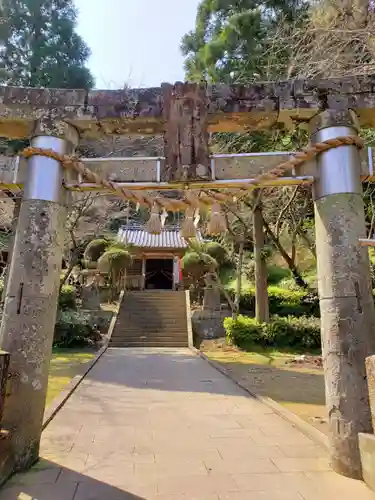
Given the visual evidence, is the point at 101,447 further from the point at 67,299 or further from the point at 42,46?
the point at 42,46

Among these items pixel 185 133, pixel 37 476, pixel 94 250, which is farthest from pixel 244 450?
pixel 94 250

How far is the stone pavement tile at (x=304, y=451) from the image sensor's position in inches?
159

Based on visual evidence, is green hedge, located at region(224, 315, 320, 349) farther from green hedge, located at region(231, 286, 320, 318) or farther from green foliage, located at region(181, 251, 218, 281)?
green foliage, located at region(181, 251, 218, 281)

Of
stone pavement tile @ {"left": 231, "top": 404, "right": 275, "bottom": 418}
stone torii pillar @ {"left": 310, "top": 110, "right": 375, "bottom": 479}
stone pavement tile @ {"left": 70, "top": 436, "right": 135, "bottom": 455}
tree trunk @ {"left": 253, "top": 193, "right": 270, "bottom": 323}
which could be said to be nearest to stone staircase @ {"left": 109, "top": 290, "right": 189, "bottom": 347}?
tree trunk @ {"left": 253, "top": 193, "right": 270, "bottom": 323}

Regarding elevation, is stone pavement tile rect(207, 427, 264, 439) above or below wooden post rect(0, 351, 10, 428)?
below

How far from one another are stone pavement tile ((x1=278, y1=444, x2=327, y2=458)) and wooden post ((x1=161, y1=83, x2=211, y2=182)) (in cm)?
311

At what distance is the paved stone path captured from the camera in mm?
3189

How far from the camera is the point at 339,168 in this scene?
12.4ft

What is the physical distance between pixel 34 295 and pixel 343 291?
3.03 meters

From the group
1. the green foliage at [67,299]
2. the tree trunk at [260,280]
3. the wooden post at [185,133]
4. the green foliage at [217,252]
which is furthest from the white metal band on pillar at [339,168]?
the green foliage at [217,252]

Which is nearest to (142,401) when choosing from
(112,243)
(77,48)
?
(112,243)

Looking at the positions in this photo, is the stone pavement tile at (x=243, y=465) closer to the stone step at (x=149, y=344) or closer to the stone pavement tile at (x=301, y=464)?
the stone pavement tile at (x=301, y=464)

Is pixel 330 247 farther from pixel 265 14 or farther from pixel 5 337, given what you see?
pixel 265 14

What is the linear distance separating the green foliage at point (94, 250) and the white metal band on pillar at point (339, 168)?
2321cm
